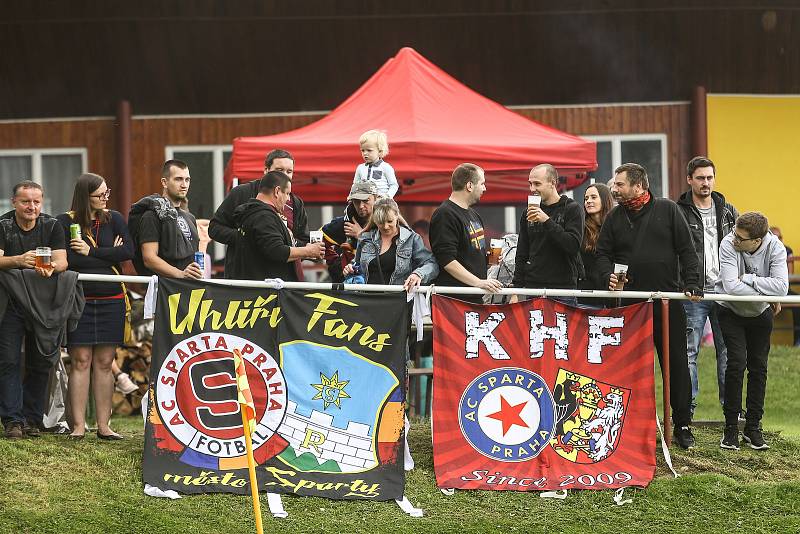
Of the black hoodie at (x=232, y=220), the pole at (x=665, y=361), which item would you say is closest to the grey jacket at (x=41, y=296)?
the black hoodie at (x=232, y=220)

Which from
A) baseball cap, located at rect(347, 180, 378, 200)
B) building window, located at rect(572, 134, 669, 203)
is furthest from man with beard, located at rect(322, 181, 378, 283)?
building window, located at rect(572, 134, 669, 203)

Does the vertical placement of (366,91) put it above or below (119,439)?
above

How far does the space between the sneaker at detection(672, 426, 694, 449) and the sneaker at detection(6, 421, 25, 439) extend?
4820 millimetres

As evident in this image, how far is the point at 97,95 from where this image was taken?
18422mm

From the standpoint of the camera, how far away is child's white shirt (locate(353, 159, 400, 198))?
10.8 meters

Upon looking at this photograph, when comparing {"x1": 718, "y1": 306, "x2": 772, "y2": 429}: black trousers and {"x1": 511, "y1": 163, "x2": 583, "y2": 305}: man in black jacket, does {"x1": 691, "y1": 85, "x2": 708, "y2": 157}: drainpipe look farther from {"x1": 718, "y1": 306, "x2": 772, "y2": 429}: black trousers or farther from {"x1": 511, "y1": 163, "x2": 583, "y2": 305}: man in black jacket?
{"x1": 511, "y1": 163, "x2": 583, "y2": 305}: man in black jacket

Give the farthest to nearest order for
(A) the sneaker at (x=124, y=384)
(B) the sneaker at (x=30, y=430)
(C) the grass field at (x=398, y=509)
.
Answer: (A) the sneaker at (x=124, y=384) → (B) the sneaker at (x=30, y=430) → (C) the grass field at (x=398, y=509)

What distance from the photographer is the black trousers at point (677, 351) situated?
29.7 feet

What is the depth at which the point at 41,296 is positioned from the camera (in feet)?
29.1

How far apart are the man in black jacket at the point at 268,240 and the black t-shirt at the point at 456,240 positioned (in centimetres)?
86

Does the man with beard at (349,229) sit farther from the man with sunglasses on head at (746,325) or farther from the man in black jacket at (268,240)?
the man with sunglasses on head at (746,325)

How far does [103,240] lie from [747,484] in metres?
4.96

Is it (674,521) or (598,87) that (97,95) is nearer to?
(598,87)

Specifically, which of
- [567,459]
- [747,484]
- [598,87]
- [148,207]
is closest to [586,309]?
[567,459]
